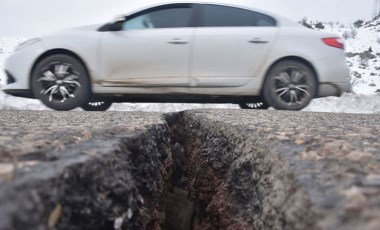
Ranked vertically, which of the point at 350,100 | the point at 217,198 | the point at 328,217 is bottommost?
the point at 350,100

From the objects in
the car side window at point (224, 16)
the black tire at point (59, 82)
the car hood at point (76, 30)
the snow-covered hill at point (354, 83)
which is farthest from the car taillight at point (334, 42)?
the snow-covered hill at point (354, 83)

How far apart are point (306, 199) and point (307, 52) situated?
11.2ft

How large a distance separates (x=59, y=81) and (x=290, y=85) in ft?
7.69

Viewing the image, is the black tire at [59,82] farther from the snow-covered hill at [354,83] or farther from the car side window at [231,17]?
the snow-covered hill at [354,83]

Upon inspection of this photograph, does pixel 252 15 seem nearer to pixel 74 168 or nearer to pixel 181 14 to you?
pixel 181 14

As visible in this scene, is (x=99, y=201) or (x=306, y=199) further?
(x=99, y=201)

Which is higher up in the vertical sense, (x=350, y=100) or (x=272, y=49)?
(x=272, y=49)

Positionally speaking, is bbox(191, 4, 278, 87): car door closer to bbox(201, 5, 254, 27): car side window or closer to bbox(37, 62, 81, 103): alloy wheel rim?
bbox(201, 5, 254, 27): car side window

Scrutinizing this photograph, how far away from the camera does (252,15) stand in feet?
13.4

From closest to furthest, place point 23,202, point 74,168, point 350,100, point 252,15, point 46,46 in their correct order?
point 23,202 → point 74,168 → point 46,46 → point 252,15 → point 350,100

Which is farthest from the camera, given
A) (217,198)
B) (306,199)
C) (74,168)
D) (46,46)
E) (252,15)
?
(252,15)

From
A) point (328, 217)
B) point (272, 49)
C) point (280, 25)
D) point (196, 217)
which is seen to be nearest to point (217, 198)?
point (196, 217)

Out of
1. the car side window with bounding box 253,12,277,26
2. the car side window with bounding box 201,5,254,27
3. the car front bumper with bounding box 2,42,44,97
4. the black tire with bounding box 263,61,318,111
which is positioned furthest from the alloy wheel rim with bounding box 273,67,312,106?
the car front bumper with bounding box 2,42,44,97

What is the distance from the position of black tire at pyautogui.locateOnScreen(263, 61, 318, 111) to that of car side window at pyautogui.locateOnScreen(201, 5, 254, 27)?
61cm
